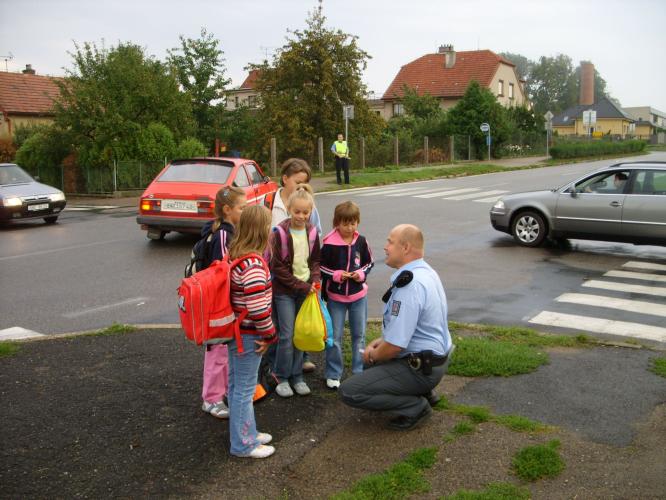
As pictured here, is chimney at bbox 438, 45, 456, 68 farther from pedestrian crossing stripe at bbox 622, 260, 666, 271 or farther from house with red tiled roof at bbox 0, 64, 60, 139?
pedestrian crossing stripe at bbox 622, 260, 666, 271

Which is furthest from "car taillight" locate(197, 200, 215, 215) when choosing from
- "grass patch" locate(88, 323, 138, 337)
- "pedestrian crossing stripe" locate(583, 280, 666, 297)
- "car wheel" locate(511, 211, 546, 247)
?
"pedestrian crossing stripe" locate(583, 280, 666, 297)

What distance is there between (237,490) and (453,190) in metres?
21.3

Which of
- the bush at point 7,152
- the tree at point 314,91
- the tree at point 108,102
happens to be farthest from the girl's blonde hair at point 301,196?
the tree at point 314,91

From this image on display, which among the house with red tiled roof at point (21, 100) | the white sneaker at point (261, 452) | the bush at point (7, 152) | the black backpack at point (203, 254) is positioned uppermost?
the house with red tiled roof at point (21, 100)

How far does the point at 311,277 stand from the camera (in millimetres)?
5195

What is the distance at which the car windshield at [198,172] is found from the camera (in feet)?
44.9

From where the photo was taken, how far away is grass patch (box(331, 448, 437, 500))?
3789mm

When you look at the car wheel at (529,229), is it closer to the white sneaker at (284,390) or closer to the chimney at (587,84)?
the white sneaker at (284,390)

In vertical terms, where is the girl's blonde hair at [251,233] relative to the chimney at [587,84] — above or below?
below

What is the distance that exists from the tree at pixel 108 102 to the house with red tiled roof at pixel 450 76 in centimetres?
4080

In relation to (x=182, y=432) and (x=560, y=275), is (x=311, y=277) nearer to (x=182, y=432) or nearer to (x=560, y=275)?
(x=182, y=432)

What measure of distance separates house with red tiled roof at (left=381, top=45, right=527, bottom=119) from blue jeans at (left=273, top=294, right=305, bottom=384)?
60195mm

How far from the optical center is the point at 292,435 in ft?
15.3

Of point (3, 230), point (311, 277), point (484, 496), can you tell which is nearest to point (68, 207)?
point (3, 230)
